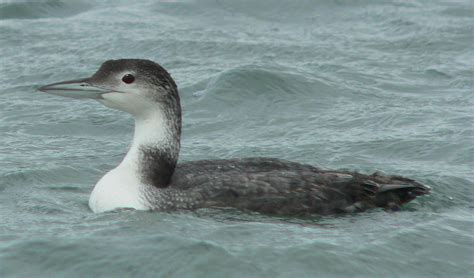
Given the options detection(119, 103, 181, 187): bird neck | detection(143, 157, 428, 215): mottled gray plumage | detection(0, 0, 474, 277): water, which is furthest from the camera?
detection(119, 103, 181, 187): bird neck

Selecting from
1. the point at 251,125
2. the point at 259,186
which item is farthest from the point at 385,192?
the point at 251,125

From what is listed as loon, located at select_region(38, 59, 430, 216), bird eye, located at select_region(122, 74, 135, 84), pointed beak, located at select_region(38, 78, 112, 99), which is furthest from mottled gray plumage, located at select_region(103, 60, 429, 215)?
pointed beak, located at select_region(38, 78, 112, 99)

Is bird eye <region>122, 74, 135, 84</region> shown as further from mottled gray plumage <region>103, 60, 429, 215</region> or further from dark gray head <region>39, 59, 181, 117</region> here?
mottled gray plumage <region>103, 60, 429, 215</region>

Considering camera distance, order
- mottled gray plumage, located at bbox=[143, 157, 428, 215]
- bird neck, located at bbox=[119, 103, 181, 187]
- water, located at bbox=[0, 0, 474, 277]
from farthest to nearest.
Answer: bird neck, located at bbox=[119, 103, 181, 187]
mottled gray plumage, located at bbox=[143, 157, 428, 215]
water, located at bbox=[0, 0, 474, 277]

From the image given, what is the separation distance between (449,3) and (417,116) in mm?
6371

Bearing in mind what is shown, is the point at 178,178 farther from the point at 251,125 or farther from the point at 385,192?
the point at 251,125

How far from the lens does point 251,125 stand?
13711 millimetres

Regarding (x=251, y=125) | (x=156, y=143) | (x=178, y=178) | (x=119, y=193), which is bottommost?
(x=251, y=125)

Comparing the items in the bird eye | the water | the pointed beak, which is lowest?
the water

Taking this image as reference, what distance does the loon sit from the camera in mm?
9984

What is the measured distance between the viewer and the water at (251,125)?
29.7ft

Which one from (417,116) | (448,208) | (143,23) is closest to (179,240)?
(448,208)

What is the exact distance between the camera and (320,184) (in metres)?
10.2

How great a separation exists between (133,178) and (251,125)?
12.2 feet
